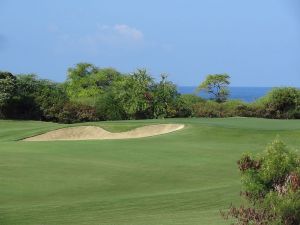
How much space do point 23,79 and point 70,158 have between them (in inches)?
1375

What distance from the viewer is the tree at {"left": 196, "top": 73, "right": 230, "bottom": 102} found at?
307ft

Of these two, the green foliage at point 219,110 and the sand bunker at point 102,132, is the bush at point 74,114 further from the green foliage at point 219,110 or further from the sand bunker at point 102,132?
the sand bunker at point 102,132

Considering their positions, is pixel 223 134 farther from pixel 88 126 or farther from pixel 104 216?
pixel 104 216

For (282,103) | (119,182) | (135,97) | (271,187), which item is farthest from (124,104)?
(271,187)

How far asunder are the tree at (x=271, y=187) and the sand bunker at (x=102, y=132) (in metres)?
25.9

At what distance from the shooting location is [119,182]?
1608cm

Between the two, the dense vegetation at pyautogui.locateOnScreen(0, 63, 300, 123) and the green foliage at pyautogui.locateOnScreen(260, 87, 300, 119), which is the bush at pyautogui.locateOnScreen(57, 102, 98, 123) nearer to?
the dense vegetation at pyautogui.locateOnScreen(0, 63, 300, 123)

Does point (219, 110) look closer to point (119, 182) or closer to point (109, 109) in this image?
point (109, 109)

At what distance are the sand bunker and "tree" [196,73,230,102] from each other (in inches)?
2353

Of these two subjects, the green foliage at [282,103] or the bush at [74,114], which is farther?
the green foliage at [282,103]

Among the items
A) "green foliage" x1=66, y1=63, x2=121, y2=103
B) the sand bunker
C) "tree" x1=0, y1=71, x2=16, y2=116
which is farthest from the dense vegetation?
"green foliage" x1=66, y1=63, x2=121, y2=103

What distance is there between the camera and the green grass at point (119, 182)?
11.6 m

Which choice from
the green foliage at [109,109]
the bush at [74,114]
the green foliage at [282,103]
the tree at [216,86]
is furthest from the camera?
the tree at [216,86]

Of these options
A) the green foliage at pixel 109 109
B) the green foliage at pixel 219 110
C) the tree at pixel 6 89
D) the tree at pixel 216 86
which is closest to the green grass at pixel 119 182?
the green foliage at pixel 109 109
